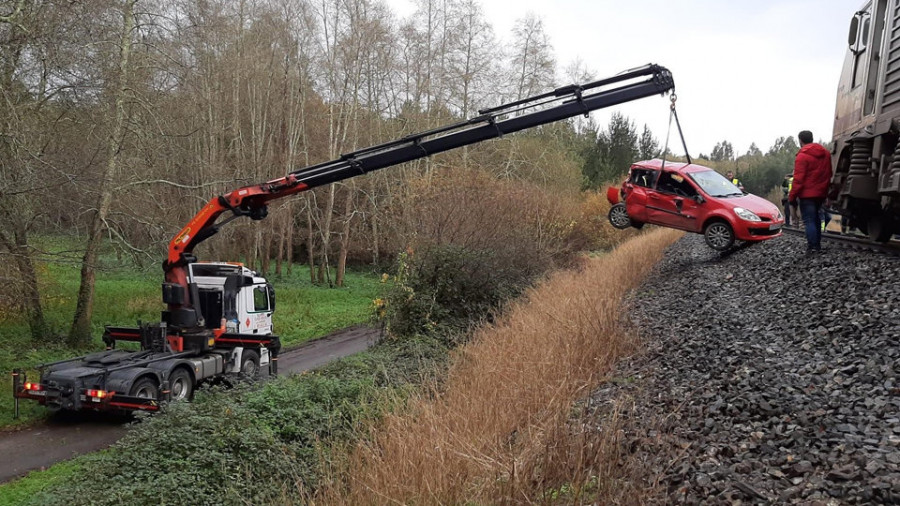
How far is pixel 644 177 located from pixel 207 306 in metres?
10.2

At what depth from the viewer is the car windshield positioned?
13.2 meters

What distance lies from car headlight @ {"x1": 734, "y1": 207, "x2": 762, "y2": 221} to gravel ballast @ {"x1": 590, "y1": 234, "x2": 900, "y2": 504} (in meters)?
3.64

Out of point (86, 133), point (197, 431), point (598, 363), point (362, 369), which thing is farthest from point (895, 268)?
point (86, 133)

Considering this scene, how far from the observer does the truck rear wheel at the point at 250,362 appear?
12489 millimetres

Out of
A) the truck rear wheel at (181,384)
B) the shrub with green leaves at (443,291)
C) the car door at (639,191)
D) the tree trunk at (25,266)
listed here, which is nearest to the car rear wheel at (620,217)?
the car door at (639,191)

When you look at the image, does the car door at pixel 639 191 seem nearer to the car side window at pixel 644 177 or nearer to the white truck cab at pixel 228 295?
the car side window at pixel 644 177

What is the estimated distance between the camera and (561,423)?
13.7 feet

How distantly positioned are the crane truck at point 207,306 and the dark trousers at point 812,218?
309cm

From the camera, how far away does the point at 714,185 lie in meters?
13.4

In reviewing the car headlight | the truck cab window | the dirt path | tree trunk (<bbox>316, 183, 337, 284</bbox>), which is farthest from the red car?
tree trunk (<bbox>316, 183, 337, 284</bbox>)

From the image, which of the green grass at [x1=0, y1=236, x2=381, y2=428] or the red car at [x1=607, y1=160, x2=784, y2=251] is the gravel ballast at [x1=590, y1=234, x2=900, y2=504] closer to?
the red car at [x1=607, y1=160, x2=784, y2=251]

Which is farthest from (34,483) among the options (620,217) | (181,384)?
(620,217)

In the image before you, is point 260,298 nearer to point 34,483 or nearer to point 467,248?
point 467,248

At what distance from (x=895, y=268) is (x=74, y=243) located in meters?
15.0
